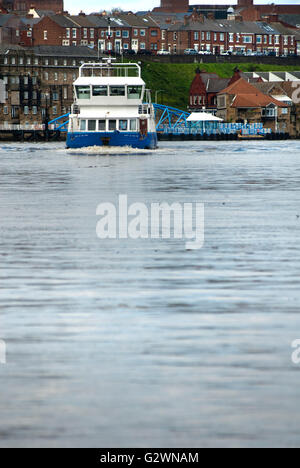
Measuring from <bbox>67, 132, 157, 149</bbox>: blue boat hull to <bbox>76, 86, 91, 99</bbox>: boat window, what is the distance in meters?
3.38

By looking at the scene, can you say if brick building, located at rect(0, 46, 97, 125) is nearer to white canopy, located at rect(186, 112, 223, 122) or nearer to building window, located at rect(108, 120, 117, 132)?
white canopy, located at rect(186, 112, 223, 122)

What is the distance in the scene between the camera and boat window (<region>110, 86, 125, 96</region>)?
95312mm

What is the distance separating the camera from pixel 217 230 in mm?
23250

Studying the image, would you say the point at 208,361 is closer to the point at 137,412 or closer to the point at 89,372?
the point at 89,372

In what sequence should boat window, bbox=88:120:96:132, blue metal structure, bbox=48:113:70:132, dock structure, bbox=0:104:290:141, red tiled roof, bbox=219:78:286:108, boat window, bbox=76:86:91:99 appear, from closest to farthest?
boat window, bbox=88:120:96:132 < boat window, bbox=76:86:91:99 < blue metal structure, bbox=48:113:70:132 < dock structure, bbox=0:104:290:141 < red tiled roof, bbox=219:78:286:108

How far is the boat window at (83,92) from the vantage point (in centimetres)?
9594

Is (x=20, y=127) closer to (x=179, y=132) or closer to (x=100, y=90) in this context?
(x=179, y=132)

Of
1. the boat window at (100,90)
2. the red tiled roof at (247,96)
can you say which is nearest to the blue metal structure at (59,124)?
the red tiled roof at (247,96)

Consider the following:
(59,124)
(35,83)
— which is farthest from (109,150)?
(35,83)

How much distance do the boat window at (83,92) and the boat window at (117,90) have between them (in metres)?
2.13

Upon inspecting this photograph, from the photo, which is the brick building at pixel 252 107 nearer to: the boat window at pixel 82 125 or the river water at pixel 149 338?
the boat window at pixel 82 125

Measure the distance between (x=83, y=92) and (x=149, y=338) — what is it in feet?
282

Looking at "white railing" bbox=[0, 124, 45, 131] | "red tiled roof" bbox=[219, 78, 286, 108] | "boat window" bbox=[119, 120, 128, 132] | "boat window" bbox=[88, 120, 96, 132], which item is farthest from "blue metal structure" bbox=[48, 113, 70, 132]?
"boat window" bbox=[119, 120, 128, 132]

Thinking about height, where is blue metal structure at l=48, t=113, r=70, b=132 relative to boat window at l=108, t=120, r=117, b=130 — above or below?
above
